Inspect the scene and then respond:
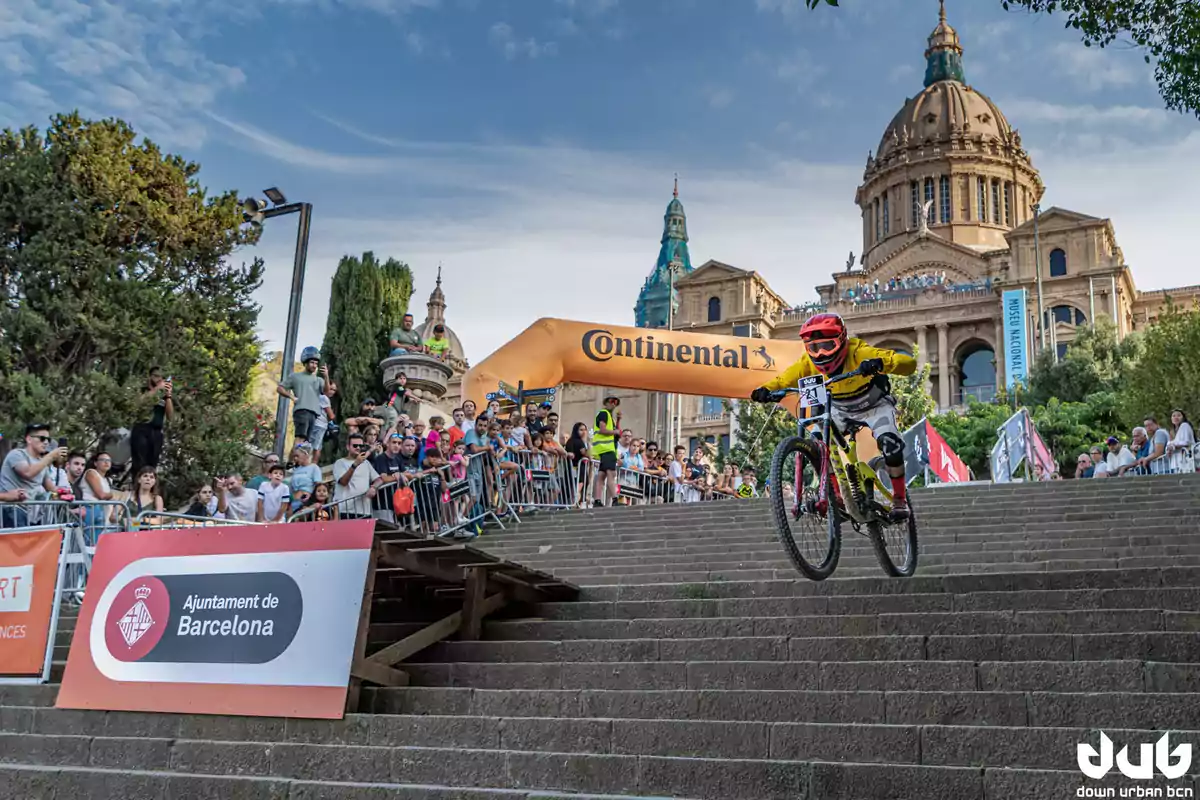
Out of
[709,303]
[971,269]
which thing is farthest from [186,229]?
[971,269]

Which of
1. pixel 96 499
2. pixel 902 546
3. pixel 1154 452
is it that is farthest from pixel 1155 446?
pixel 96 499

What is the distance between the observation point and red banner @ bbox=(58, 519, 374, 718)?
6.27 meters

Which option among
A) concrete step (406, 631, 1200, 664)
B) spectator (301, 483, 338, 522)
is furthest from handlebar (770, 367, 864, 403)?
spectator (301, 483, 338, 522)

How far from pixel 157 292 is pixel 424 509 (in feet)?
28.4

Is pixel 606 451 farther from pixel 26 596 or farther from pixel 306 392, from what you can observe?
pixel 26 596

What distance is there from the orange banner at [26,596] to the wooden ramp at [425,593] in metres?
2.36

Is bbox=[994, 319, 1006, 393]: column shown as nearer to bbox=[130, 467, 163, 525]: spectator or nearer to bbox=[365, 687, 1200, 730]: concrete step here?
bbox=[130, 467, 163, 525]: spectator

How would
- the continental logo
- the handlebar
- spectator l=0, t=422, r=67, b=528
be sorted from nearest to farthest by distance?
the handlebar < spectator l=0, t=422, r=67, b=528 < the continental logo

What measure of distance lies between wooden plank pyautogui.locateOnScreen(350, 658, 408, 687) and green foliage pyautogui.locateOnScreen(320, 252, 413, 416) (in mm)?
21658

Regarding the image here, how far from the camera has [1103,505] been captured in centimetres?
1274

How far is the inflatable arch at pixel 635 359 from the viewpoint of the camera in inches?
680

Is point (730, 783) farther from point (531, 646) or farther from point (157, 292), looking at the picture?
point (157, 292)

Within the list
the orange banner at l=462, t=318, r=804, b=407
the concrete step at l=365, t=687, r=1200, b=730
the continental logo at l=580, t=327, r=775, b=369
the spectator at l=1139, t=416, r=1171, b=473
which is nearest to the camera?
the concrete step at l=365, t=687, r=1200, b=730

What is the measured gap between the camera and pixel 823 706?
5.45m
